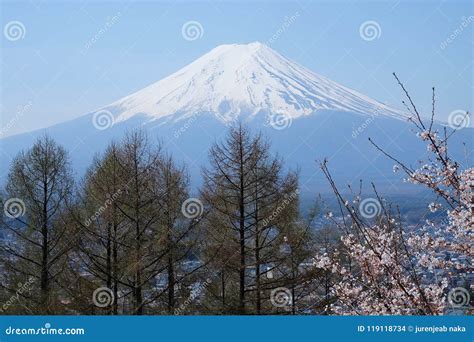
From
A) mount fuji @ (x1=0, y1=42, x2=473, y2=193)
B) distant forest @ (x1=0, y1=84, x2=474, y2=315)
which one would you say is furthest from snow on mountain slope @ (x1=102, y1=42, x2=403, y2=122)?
distant forest @ (x1=0, y1=84, x2=474, y2=315)

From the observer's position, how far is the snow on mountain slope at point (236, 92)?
3597 centimetres

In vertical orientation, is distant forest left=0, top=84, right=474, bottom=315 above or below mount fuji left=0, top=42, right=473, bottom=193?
below

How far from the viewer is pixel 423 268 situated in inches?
157

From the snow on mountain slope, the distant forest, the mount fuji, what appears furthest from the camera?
the mount fuji

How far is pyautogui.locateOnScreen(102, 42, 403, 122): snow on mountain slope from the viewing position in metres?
36.0

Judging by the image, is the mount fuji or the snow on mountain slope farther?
the mount fuji

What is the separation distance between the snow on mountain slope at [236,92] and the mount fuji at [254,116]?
0.07m

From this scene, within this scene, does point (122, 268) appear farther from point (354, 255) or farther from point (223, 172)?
point (354, 255)

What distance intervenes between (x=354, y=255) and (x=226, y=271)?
226 inches

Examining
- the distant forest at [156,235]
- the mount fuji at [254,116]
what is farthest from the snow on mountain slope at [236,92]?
the distant forest at [156,235]

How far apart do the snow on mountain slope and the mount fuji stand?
0.07 m

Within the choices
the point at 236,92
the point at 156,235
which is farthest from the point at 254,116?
the point at 156,235

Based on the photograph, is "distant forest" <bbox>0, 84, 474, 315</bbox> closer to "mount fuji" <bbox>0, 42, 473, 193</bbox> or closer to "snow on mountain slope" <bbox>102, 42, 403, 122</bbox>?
"mount fuji" <bbox>0, 42, 473, 193</bbox>
